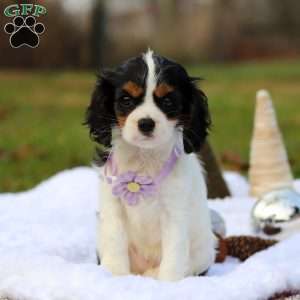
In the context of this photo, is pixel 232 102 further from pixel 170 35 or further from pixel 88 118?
pixel 88 118

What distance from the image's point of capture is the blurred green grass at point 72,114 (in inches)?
293

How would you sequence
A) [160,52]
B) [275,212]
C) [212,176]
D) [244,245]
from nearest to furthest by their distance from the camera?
[244,245], [275,212], [212,176], [160,52]

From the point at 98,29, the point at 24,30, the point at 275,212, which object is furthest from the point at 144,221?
the point at 98,29

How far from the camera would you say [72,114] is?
30.1 feet

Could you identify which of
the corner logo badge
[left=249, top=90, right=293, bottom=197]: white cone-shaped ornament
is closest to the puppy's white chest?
the corner logo badge

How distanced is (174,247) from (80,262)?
0.77 meters

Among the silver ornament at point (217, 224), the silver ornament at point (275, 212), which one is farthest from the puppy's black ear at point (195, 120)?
the silver ornament at point (275, 212)

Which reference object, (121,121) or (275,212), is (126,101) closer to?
(121,121)

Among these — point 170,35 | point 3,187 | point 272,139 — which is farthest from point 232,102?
point 272,139

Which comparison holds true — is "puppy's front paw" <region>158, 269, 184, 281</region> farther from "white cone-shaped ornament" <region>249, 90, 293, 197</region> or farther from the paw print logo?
"white cone-shaped ornament" <region>249, 90, 293, 197</region>

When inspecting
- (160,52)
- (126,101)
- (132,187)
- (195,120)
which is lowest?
(160,52)

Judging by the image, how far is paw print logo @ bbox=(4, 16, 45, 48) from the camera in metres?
3.80

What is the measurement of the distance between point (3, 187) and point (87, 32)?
144 inches

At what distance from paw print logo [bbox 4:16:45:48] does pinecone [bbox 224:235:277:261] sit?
4.86 ft
